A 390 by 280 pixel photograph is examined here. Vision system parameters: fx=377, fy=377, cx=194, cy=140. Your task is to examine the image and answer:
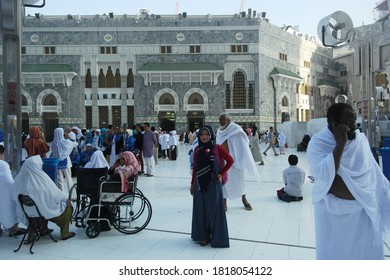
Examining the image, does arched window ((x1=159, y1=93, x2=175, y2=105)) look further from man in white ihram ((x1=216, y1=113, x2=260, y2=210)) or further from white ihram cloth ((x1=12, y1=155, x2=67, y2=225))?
white ihram cloth ((x1=12, y1=155, x2=67, y2=225))

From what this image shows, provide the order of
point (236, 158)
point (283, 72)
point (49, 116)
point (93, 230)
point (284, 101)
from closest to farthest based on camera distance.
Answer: point (93, 230) < point (236, 158) < point (49, 116) < point (283, 72) < point (284, 101)

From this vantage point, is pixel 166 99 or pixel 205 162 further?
pixel 166 99

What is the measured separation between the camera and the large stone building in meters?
27.8

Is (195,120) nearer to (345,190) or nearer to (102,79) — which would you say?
(102,79)

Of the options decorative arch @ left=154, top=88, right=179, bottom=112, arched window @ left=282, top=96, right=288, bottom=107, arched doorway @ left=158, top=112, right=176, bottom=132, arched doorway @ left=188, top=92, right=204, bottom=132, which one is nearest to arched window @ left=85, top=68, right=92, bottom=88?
decorative arch @ left=154, top=88, right=179, bottom=112

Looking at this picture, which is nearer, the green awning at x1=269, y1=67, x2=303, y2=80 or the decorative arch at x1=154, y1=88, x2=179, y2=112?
the decorative arch at x1=154, y1=88, x2=179, y2=112

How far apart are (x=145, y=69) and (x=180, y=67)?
102 inches

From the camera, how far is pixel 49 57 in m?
28.0

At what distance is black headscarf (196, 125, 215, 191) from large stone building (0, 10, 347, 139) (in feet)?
80.2

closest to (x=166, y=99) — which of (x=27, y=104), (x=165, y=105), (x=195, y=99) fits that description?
(x=165, y=105)

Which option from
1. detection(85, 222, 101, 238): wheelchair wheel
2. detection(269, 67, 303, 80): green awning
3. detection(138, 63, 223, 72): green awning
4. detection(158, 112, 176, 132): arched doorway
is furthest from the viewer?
detection(269, 67, 303, 80): green awning

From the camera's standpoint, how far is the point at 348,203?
7.19ft

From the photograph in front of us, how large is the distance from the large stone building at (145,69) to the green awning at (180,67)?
0.24 feet

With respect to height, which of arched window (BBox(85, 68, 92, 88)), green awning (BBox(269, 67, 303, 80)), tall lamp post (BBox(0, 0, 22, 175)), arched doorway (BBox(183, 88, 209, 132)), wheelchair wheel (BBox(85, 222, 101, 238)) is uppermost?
green awning (BBox(269, 67, 303, 80))
